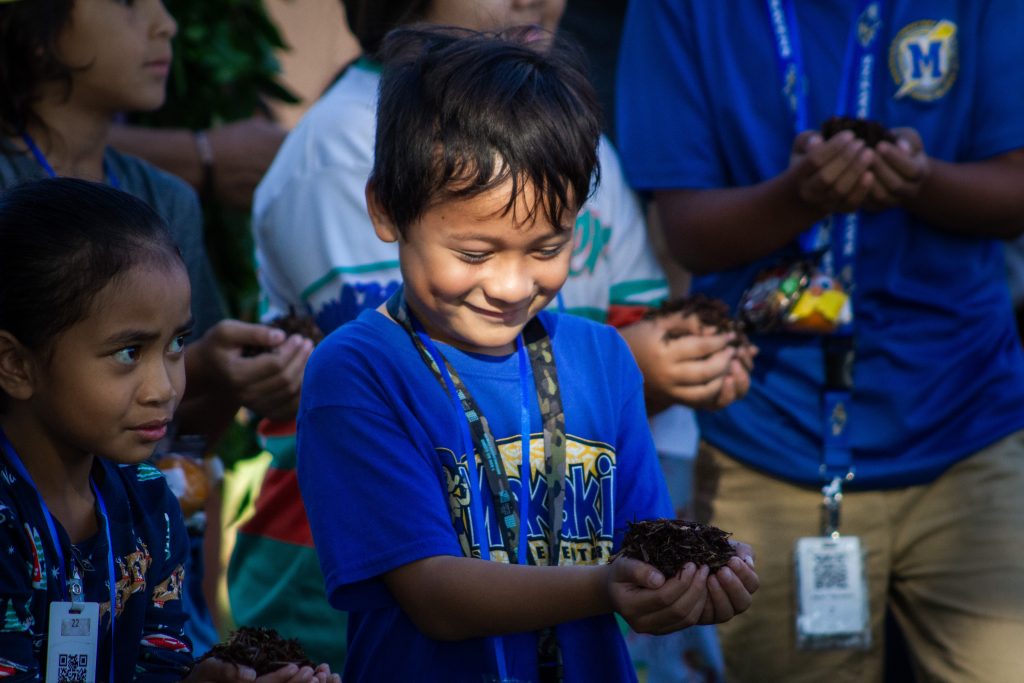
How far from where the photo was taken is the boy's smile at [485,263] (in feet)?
8.10

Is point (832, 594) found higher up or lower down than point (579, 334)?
lower down

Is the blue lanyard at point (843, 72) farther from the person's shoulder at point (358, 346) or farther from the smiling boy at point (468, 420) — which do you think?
the person's shoulder at point (358, 346)

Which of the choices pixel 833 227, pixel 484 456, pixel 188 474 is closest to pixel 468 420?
pixel 484 456

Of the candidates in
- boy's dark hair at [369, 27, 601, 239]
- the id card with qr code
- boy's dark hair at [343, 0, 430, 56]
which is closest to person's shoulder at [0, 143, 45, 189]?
boy's dark hair at [343, 0, 430, 56]

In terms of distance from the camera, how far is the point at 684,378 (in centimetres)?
320

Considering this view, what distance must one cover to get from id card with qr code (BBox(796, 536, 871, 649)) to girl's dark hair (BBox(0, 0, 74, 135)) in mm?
2255

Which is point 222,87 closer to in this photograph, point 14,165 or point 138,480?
point 14,165

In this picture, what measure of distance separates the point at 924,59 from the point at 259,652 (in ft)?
7.96

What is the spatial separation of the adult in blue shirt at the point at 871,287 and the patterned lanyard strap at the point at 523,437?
119cm

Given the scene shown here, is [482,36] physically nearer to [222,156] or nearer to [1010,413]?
[1010,413]

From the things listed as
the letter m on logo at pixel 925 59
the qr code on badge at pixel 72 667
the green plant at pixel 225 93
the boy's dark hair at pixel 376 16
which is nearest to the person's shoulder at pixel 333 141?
the boy's dark hair at pixel 376 16

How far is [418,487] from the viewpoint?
2414 mm

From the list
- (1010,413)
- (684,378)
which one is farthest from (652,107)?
(1010,413)

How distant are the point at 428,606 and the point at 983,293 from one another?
2.05 m
